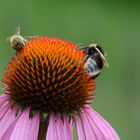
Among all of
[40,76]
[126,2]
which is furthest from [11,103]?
[126,2]

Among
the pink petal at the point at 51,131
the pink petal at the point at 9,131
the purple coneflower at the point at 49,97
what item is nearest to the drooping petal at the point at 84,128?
the purple coneflower at the point at 49,97

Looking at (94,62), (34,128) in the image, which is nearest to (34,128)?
(34,128)

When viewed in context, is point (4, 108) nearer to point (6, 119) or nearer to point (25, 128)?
point (6, 119)

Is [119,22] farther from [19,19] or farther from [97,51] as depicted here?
[97,51]

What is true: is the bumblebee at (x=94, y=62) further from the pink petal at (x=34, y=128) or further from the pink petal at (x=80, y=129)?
the pink petal at (x=34, y=128)

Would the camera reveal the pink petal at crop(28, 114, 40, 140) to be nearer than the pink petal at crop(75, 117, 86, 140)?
Yes

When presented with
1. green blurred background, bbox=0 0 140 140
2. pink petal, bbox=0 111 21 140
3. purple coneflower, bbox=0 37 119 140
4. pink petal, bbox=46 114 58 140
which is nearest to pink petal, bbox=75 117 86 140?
purple coneflower, bbox=0 37 119 140

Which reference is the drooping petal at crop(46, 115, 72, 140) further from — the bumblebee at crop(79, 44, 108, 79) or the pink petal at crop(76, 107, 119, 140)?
the bumblebee at crop(79, 44, 108, 79)
